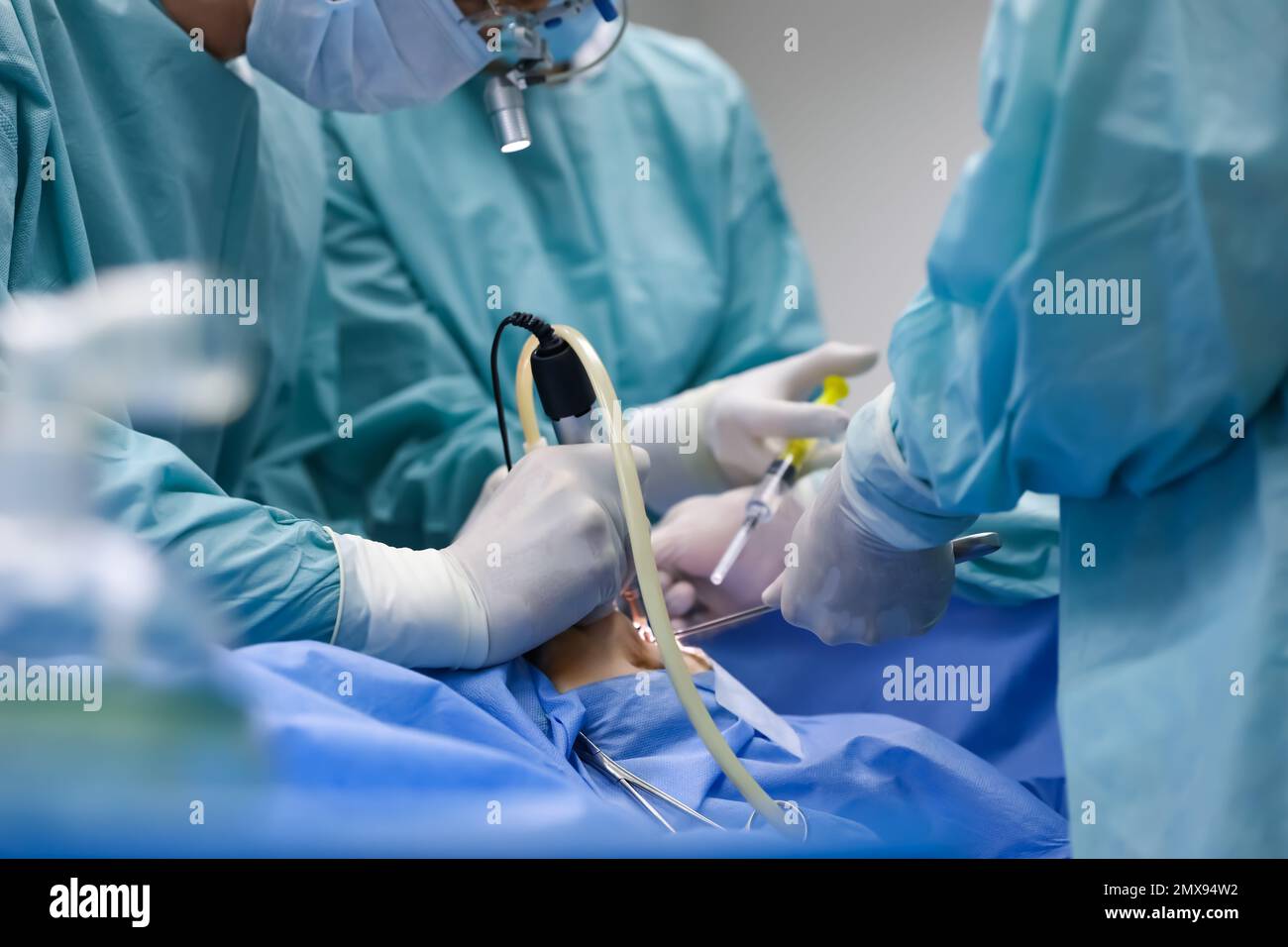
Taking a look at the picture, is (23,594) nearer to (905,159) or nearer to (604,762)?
(604,762)

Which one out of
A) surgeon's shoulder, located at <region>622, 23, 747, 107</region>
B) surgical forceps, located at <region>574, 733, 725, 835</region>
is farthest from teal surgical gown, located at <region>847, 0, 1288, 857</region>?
surgeon's shoulder, located at <region>622, 23, 747, 107</region>

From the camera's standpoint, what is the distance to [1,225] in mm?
1041

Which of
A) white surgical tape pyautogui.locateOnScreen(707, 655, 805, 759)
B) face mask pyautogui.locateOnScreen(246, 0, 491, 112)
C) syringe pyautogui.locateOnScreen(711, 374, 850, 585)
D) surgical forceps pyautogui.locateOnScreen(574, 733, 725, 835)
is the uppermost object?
face mask pyautogui.locateOnScreen(246, 0, 491, 112)

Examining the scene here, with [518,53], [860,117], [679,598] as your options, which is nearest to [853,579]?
[679,598]

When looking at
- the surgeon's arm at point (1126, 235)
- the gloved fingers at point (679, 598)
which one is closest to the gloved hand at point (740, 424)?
the gloved fingers at point (679, 598)

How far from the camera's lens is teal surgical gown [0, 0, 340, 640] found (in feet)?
3.25

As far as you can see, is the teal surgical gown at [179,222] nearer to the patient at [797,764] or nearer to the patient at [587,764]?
the patient at [587,764]

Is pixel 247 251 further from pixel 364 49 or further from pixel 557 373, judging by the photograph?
pixel 557 373

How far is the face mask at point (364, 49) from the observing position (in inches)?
51.6

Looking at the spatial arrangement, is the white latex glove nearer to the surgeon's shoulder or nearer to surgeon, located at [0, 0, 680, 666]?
surgeon, located at [0, 0, 680, 666]

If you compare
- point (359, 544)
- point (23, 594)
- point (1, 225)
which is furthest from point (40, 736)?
point (1, 225)

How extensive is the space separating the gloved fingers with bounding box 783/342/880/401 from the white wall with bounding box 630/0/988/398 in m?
0.27

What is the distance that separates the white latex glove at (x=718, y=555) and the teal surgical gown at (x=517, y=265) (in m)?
0.32

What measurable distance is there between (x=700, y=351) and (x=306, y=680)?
1095mm
